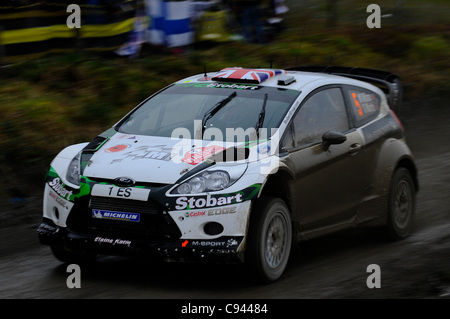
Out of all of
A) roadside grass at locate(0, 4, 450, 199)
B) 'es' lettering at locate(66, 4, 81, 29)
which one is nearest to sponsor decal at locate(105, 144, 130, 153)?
roadside grass at locate(0, 4, 450, 199)

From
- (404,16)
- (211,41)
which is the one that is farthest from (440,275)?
(404,16)

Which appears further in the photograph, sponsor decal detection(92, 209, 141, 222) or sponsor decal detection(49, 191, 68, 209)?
sponsor decal detection(49, 191, 68, 209)

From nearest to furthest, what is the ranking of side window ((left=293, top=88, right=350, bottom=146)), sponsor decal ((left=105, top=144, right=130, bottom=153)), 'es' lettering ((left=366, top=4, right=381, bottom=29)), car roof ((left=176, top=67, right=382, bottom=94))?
1. sponsor decal ((left=105, top=144, right=130, bottom=153))
2. side window ((left=293, top=88, right=350, bottom=146))
3. car roof ((left=176, top=67, right=382, bottom=94))
4. 'es' lettering ((left=366, top=4, right=381, bottom=29))

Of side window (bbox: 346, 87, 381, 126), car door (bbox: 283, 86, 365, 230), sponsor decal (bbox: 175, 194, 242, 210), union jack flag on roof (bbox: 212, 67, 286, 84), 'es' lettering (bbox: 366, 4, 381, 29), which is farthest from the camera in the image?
'es' lettering (bbox: 366, 4, 381, 29)

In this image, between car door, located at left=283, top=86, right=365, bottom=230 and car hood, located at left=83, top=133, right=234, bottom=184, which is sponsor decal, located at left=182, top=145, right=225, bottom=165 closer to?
car hood, located at left=83, top=133, right=234, bottom=184

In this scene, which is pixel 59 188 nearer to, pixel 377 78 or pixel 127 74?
pixel 377 78

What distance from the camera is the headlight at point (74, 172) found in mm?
6582

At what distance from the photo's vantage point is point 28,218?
29.2 ft

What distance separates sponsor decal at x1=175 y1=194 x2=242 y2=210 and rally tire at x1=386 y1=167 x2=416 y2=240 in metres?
2.76

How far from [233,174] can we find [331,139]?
52.5 inches

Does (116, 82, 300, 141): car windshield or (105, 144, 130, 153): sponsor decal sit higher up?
(116, 82, 300, 141): car windshield

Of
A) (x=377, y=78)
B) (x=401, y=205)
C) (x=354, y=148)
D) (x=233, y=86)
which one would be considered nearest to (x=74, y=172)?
(x=233, y=86)

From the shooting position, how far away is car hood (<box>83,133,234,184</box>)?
6359 millimetres

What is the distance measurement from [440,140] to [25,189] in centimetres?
771
